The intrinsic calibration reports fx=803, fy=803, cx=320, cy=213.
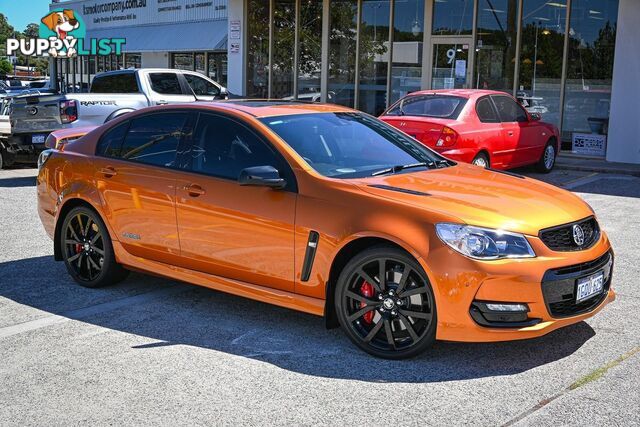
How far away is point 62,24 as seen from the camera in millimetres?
36344

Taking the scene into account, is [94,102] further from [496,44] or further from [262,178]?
[262,178]

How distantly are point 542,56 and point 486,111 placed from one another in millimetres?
5459

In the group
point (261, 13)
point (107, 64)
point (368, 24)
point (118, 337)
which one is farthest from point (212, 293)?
point (107, 64)

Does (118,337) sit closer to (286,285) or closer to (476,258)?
(286,285)

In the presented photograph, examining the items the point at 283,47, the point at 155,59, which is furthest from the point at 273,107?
the point at 155,59

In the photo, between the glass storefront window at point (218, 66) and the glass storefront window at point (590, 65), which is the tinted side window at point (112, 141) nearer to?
the glass storefront window at point (590, 65)

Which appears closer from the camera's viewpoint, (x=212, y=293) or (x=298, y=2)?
(x=212, y=293)

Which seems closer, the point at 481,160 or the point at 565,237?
the point at 565,237

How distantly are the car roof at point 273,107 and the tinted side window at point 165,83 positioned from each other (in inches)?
360

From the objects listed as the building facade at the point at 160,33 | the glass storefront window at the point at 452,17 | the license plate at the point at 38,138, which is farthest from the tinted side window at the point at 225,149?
the building facade at the point at 160,33

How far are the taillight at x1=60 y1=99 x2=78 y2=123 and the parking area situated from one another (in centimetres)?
800

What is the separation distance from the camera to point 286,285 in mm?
5320

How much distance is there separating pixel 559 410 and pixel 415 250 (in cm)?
119

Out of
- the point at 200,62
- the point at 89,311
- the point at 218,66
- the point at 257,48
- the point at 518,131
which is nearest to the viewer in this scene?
the point at 89,311
